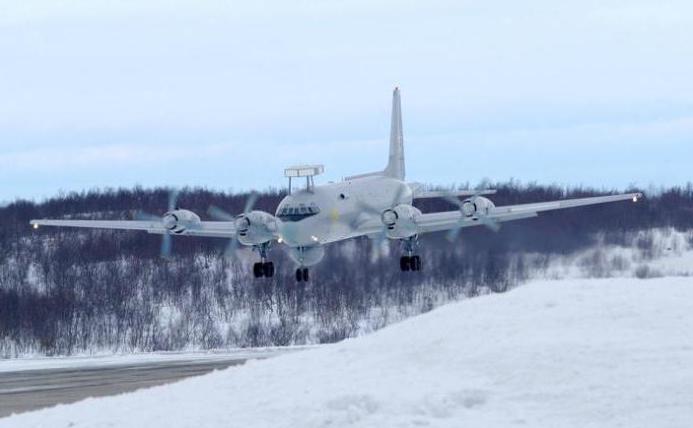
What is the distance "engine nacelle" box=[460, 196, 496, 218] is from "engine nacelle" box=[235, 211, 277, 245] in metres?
9.51

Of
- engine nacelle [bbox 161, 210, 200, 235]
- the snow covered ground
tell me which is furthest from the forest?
the snow covered ground

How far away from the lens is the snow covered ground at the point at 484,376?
722 inches

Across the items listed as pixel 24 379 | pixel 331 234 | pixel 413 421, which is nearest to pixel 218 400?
pixel 413 421

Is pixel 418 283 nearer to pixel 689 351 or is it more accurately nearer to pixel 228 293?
pixel 228 293

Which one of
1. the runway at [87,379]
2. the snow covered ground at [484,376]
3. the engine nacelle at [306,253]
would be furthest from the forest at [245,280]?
the snow covered ground at [484,376]

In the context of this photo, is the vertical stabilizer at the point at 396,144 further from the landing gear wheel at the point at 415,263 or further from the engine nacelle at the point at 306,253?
the engine nacelle at the point at 306,253

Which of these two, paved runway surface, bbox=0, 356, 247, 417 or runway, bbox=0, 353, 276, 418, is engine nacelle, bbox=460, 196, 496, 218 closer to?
runway, bbox=0, 353, 276, 418

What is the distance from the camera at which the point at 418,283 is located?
8206 cm

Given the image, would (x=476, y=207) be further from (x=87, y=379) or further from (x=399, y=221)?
(x=87, y=379)

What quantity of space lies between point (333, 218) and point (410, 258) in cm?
594

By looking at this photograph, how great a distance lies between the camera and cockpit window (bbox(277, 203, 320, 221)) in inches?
2132

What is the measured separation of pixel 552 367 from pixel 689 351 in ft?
7.44

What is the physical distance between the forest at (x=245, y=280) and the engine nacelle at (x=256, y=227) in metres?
15.1

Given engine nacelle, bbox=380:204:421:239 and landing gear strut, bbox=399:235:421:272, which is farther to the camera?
landing gear strut, bbox=399:235:421:272
